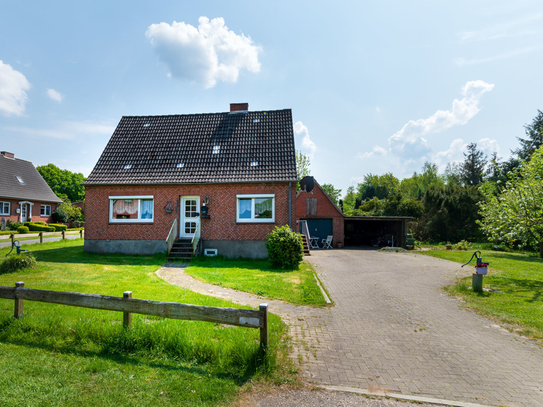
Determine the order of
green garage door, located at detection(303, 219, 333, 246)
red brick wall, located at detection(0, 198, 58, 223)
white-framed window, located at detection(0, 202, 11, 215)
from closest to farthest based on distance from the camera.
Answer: green garage door, located at detection(303, 219, 333, 246), white-framed window, located at detection(0, 202, 11, 215), red brick wall, located at detection(0, 198, 58, 223)

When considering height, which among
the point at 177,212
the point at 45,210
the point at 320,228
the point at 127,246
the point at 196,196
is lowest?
the point at 127,246

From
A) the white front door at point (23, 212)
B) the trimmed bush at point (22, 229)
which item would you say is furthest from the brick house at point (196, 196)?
the white front door at point (23, 212)

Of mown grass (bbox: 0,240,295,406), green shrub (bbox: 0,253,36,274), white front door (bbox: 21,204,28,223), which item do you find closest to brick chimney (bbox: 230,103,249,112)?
green shrub (bbox: 0,253,36,274)

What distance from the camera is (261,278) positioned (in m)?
10.7

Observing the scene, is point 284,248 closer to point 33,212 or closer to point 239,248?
point 239,248

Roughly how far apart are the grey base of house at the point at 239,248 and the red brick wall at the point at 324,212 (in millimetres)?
11530

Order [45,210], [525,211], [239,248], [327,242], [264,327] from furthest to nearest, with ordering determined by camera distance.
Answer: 1. [45,210]
2. [327,242]
3. [239,248]
4. [525,211]
5. [264,327]

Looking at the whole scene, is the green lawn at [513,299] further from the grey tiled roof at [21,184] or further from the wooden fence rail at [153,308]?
the grey tiled roof at [21,184]

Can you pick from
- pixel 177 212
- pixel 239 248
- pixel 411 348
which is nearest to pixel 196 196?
pixel 177 212

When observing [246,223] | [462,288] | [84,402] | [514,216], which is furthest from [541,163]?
[84,402]

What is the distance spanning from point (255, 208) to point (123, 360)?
11.5 m

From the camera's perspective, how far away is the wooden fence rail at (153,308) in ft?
14.5

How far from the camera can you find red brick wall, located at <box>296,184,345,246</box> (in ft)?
86.7

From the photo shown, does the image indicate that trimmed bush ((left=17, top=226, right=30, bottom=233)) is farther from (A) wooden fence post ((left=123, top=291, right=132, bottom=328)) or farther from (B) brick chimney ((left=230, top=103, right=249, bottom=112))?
(A) wooden fence post ((left=123, top=291, right=132, bottom=328))
